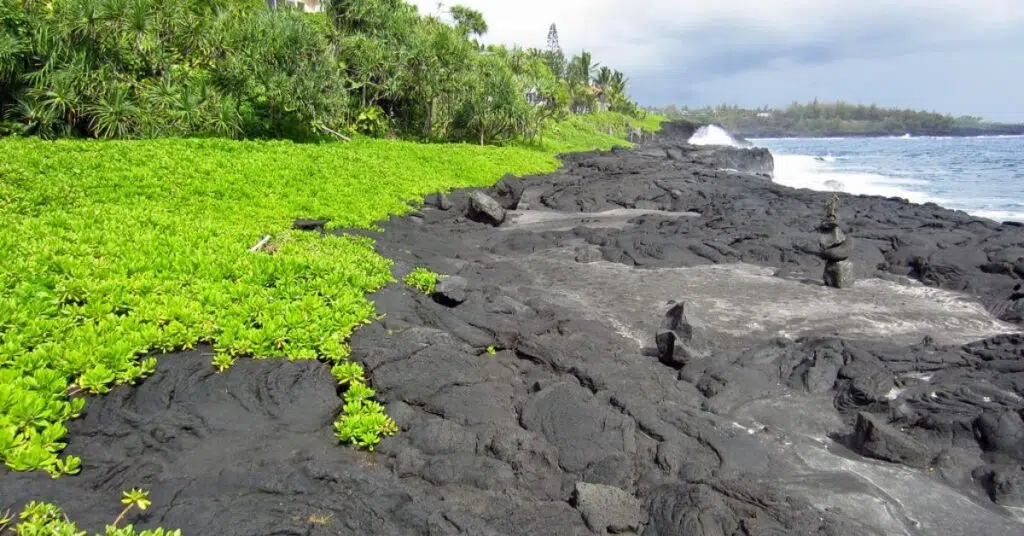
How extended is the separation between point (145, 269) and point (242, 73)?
17.2 m

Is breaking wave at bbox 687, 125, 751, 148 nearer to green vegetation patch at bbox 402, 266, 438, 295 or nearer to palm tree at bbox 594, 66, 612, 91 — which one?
palm tree at bbox 594, 66, 612, 91

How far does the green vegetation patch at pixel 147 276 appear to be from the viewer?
521cm

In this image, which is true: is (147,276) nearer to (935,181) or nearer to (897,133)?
(935,181)

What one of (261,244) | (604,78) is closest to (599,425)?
(261,244)

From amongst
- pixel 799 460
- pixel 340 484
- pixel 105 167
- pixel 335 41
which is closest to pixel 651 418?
pixel 799 460

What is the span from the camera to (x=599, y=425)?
596 centimetres

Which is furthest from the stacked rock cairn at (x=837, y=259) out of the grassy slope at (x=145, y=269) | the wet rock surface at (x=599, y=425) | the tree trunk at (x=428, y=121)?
the tree trunk at (x=428, y=121)

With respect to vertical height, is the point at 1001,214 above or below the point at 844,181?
above

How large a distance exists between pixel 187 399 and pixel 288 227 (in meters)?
6.94

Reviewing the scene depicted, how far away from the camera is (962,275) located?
1255 centimetres

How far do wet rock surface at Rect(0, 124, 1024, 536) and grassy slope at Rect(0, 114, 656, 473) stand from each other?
27 cm

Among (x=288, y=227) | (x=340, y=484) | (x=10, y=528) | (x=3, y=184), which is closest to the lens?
(x=10, y=528)

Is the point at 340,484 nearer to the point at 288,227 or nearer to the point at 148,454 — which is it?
the point at 148,454

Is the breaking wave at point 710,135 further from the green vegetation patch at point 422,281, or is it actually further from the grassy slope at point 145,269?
the green vegetation patch at point 422,281
